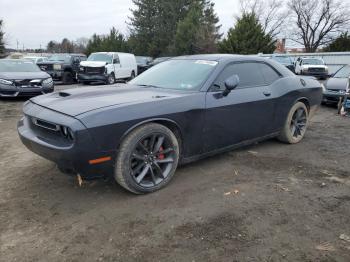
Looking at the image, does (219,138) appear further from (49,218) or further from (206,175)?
(49,218)

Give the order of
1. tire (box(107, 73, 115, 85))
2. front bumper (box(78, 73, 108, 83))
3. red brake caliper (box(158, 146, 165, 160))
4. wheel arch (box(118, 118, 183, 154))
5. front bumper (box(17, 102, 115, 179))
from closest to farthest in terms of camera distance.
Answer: front bumper (box(17, 102, 115, 179))
wheel arch (box(118, 118, 183, 154))
red brake caliper (box(158, 146, 165, 160))
front bumper (box(78, 73, 108, 83))
tire (box(107, 73, 115, 85))

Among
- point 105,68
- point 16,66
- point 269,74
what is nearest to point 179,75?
point 269,74

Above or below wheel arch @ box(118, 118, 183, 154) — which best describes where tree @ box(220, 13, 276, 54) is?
above

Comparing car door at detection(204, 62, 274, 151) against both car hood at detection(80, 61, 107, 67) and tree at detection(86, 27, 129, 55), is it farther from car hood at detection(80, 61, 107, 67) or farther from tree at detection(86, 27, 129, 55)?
tree at detection(86, 27, 129, 55)

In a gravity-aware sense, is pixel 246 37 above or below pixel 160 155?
above

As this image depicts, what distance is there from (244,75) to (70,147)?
9.10 ft

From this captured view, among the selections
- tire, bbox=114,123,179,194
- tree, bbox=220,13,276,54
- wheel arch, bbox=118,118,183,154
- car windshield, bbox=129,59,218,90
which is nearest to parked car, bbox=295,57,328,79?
tree, bbox=220,13,276,54

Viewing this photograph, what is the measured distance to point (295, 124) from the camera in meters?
6.09

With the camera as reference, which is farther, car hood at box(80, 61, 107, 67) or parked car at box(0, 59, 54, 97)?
car hood at box(80, 61, 107, 67)

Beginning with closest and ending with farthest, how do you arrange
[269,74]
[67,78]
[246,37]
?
1. [269,74]
2. [67,78]
3. [246,37]

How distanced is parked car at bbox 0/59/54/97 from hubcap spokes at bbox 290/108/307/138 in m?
8.22

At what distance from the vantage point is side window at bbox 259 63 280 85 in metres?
5.45

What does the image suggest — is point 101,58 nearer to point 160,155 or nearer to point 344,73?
point 344,73

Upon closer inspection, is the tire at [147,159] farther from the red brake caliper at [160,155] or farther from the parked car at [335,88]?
the parked car at [335,88]
